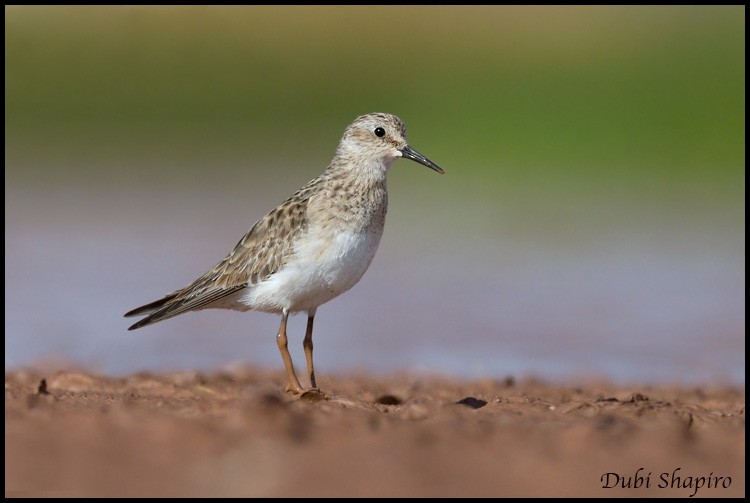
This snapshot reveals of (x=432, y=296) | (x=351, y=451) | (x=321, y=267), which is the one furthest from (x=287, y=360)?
(x=432, y=296)

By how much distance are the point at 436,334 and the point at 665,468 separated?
6677 mm

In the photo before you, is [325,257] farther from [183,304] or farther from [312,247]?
[183,304]

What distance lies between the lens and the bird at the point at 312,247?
787cm

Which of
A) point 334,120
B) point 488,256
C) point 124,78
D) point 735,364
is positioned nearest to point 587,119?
point 334,120

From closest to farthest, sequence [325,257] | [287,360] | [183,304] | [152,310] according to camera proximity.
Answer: [325,257], [287,360], [183,304], [152,310]

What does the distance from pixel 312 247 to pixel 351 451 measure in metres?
3.11

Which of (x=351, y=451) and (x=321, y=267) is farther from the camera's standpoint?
(x=321, y=267)

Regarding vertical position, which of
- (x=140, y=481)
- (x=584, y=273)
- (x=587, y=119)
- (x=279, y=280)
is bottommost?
(x=140, y=481)

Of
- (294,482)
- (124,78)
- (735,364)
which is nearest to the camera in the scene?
(294,482)

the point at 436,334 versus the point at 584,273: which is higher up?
the point at 584,273

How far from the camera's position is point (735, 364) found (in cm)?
1009

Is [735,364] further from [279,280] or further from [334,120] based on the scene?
[334,120]

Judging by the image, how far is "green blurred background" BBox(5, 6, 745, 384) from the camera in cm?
1712

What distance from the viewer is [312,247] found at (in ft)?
25.8
